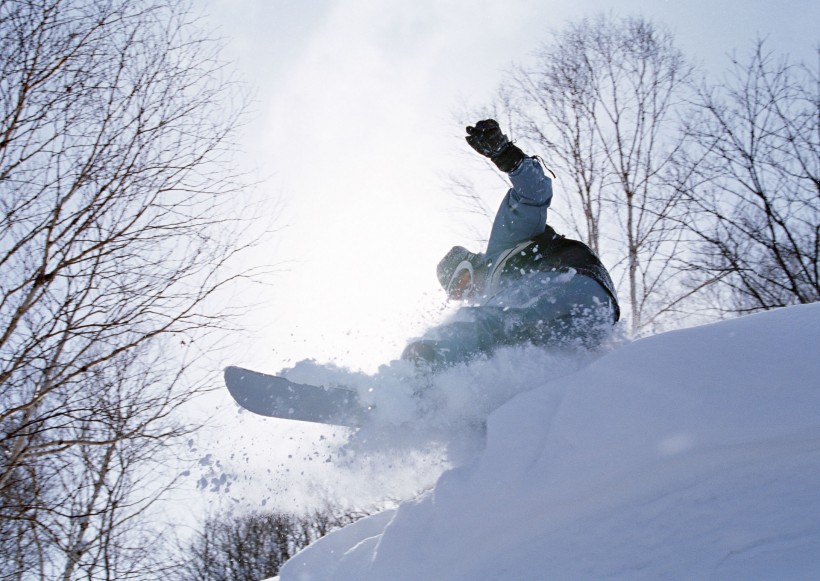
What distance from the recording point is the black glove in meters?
3.23

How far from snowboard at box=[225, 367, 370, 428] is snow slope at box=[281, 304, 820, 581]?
2.67 ft

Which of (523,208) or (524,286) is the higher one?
(523,208)

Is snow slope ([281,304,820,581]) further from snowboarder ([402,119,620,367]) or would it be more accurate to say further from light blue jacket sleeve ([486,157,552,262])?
light blue jacket sleeve ([486,157,552,262])

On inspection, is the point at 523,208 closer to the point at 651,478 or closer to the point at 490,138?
the point at 490,138

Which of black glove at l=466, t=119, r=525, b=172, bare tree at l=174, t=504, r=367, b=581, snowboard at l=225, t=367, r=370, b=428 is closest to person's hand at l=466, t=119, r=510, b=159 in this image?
black glove at l=466, t=119, r=525, b=172

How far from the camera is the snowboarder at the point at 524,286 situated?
117 inches

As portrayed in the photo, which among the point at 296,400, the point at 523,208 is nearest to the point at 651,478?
the point at 296,400

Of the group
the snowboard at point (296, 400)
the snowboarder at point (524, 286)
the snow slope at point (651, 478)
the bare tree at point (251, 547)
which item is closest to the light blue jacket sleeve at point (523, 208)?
the snowboarder at point (524, 286)

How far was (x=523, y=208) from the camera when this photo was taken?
11.4 feet

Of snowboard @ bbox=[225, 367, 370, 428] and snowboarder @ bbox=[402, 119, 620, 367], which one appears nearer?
snowboard @ bbox=[225, 367, 370, 428]

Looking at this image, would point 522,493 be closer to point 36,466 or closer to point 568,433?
point 568,433

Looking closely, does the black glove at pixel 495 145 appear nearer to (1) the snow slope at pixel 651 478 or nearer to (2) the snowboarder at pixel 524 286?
(2) the snowboarder at pixel 524 286

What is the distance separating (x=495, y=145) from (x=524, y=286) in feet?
2.70


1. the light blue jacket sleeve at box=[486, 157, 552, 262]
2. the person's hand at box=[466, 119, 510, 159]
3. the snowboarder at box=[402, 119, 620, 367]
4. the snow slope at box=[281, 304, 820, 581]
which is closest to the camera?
the snow slope at box=[281, 304, 820, 581]
